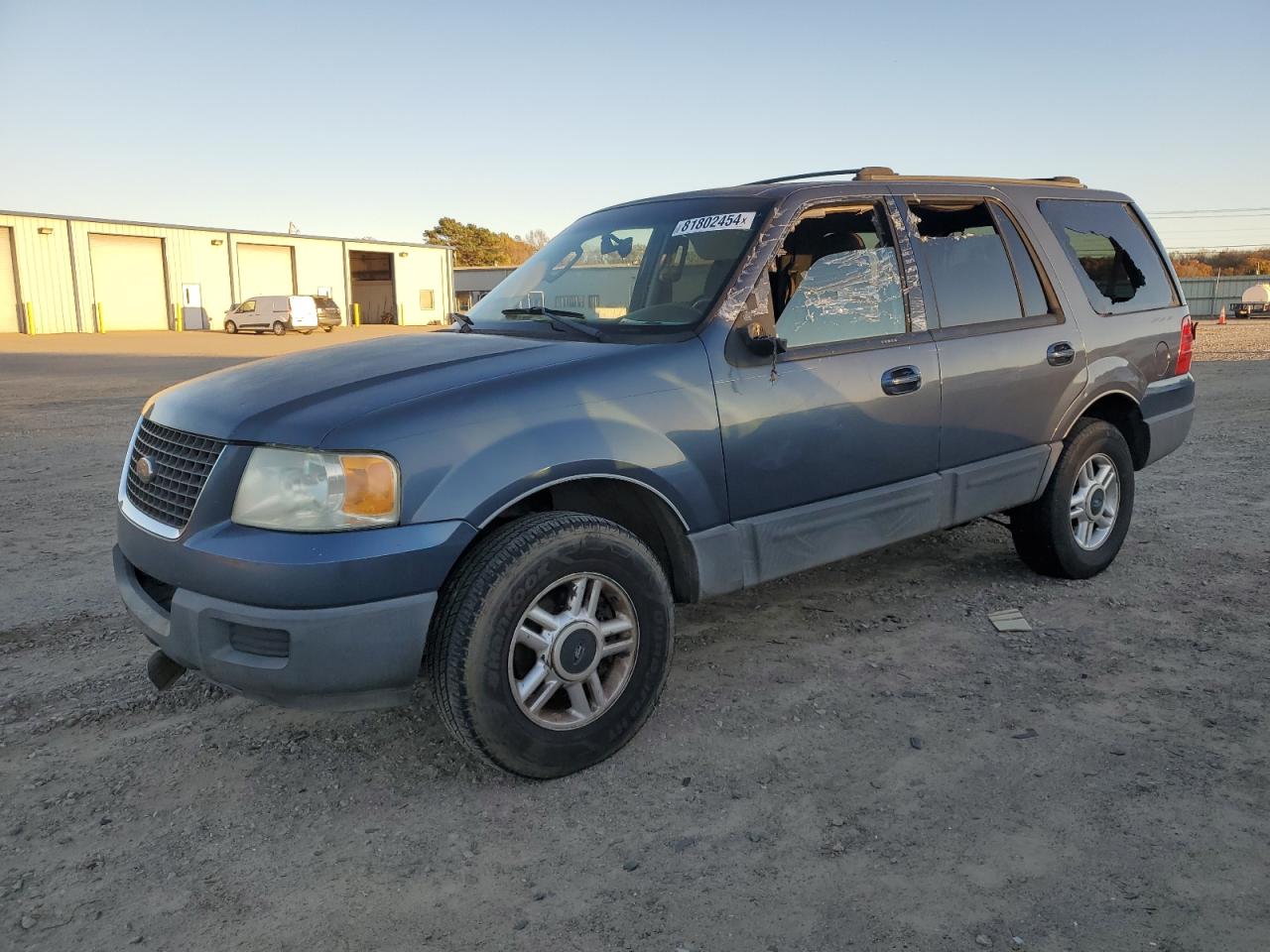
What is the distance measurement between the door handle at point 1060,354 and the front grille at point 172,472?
364 cm

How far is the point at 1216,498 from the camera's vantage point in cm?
683

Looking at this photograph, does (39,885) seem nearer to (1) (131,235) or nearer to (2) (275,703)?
(2) (275,703)

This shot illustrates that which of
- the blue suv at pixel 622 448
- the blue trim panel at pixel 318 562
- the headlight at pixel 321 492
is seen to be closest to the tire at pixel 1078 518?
the blue suv at pixel 622 448

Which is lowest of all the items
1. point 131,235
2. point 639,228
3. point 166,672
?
point 166,672

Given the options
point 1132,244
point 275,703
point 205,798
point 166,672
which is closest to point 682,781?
point 275,703

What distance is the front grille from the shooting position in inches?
119

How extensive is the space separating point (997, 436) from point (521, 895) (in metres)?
3.00

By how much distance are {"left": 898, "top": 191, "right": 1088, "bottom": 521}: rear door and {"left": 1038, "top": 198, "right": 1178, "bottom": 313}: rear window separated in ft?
1.06

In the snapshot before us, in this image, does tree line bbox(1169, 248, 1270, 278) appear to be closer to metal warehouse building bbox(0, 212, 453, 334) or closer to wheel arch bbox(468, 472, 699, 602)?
metal warehouse building bbox(0, 212, 453, 334)

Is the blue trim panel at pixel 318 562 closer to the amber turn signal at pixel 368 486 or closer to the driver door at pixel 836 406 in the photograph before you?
the amber turn signal at pixel 368 486

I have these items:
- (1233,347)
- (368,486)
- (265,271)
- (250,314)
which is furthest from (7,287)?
(368,486)

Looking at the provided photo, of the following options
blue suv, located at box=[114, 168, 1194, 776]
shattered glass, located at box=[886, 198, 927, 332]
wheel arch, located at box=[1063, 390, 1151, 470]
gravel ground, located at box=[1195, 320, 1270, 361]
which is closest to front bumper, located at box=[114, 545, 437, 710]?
blue suv, located at box=[114, 168, 1194, 776]

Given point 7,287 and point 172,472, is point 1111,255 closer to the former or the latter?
point 172,472

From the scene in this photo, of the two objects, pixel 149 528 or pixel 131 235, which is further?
pixel 131 235
